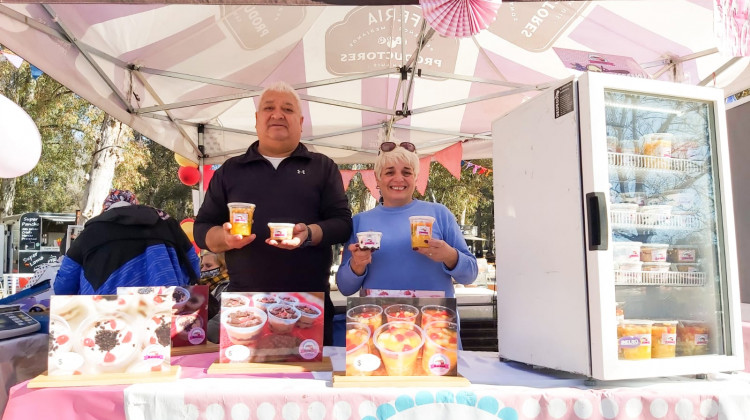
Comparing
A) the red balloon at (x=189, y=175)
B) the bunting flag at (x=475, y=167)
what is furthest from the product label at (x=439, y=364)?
the bunting flag at (x=475, y=167)

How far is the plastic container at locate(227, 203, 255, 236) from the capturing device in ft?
6.57

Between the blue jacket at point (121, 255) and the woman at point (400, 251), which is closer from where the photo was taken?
the woman at point (400, 251)

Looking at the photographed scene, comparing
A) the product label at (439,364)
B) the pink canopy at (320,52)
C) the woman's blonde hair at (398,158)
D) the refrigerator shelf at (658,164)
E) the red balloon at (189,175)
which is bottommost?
the product label at (439,364)

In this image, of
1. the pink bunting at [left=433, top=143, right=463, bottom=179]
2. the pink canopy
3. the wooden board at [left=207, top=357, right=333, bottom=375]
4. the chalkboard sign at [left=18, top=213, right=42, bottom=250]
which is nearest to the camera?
the wooden board at [left=207, top=357, right=333, bottom=375]

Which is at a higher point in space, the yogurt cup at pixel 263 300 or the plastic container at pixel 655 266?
the plastic container at pixel 655 266

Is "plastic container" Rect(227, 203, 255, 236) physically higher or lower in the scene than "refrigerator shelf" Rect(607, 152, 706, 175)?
lower

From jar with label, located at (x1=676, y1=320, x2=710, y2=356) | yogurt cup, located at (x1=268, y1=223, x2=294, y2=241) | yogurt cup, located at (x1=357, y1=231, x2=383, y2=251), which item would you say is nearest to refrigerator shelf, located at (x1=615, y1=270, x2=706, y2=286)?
jar with label, located at (x1=676, y1=320, x2=710, y2=356)

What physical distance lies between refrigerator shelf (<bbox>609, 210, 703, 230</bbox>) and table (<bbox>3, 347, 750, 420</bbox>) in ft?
1.90

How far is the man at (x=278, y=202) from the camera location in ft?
8.00

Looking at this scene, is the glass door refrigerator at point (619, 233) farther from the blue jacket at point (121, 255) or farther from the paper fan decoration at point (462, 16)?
the blue jacket at point (121, 255)

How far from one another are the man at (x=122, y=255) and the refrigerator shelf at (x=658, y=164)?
7.62ft

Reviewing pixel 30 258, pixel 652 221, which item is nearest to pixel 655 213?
pixel 652 221

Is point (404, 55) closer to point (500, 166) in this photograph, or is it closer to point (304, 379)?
point (500, 166)

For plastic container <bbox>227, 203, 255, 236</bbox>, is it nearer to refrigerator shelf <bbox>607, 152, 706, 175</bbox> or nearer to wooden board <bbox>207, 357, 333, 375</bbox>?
wooden board <bbox>207, 357, 333, 375</bbox>
